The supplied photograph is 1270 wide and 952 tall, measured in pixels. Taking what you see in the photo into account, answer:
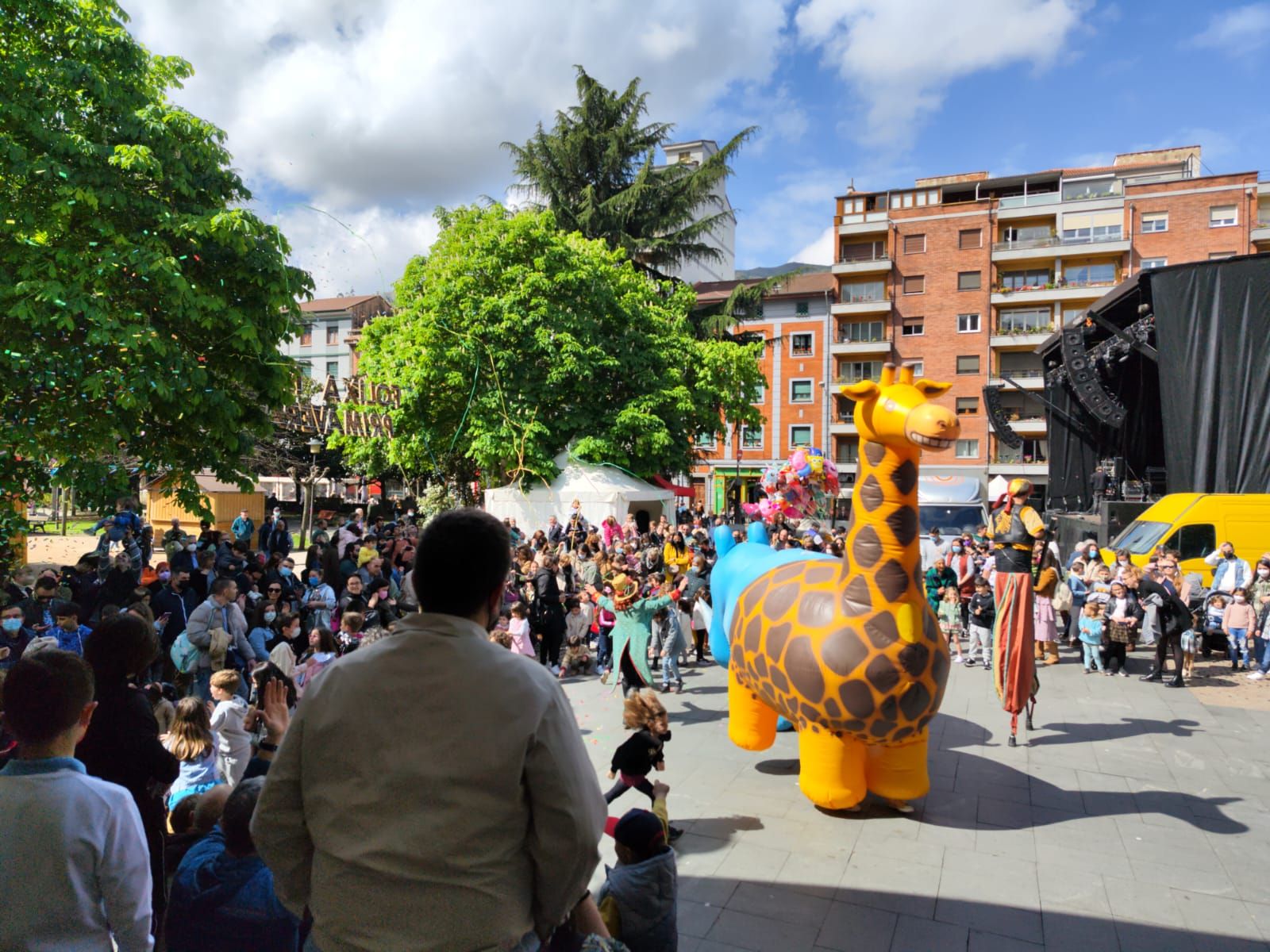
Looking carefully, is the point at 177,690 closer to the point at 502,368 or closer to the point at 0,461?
the point at 0,461

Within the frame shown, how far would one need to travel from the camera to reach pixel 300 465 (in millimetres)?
26719

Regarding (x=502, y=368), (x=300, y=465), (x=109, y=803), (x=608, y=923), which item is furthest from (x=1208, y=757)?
(x=300, y=465)

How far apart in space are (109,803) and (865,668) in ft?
12.3

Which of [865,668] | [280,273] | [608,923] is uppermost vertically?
[280,273]

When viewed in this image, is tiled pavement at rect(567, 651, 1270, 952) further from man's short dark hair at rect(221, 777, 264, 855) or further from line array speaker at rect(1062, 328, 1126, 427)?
line array speaker at rect(1062, 328, 1126, 427)

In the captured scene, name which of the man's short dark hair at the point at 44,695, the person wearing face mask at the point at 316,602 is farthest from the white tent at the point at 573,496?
the man's short dark hair at the point at 44,695

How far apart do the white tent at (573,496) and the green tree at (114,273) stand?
10.6 metres

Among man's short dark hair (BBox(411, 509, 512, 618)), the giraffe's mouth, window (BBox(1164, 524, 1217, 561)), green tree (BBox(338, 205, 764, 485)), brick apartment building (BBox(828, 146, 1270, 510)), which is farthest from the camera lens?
brick apartment building (BBox(828, 146, 1270, 510))

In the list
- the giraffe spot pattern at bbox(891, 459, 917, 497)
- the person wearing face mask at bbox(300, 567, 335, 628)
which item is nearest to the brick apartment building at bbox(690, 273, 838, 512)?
the person wearing face mask at bbox(300, 567, 335, 628)

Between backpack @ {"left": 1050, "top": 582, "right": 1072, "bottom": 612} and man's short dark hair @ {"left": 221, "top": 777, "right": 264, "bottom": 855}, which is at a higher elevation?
man's short dark hair @ {"left": 221, "top": 777, "right": 264, "bottom": 855}

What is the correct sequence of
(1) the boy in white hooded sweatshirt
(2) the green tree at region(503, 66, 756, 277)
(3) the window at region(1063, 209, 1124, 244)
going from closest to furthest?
1. (1) the boy in white hooded sweatshirt
2. (2) the green tree at region(503, 66, 756, 277)
3. (3) the window at region(1063, 209, 1124, 244)

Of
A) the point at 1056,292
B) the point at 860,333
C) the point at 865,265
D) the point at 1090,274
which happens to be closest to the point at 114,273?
the point at 865,265

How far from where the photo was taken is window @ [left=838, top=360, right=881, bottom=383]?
36844 mm

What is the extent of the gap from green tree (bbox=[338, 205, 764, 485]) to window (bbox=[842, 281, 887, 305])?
17730mm
